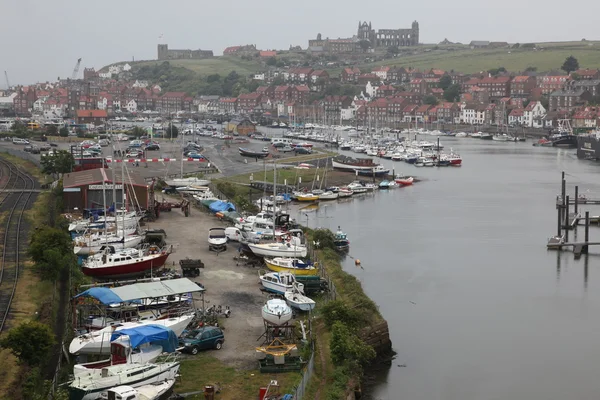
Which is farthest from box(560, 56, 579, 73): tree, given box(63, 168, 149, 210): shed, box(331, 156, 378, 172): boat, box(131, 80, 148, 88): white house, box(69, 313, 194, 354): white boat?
box(69, 313, 194, 354): white boat

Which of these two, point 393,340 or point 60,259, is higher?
point 60,259

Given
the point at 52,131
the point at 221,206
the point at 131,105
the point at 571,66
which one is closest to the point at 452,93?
the point at 571,66

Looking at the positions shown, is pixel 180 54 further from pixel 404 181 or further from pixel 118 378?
pixel 118 378

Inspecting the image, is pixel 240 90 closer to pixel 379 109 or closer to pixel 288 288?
pixel 379 109

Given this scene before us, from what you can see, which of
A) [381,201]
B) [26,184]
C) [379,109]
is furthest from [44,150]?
[379,109]

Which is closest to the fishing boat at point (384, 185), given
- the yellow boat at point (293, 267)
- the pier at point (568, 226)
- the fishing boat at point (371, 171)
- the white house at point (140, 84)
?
the fishing boat at point (371, 171)

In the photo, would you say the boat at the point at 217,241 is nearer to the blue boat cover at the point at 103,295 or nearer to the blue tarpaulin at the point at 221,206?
the blue tarpaulin at the point at 221,206
